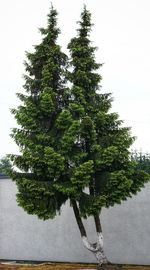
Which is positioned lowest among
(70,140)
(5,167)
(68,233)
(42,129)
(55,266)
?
(55,266)

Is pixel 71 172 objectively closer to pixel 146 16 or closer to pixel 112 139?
pixel 112 139

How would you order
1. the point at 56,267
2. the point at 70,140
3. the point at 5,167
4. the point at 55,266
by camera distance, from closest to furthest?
the point at 70,140
the point at 56,267
the point at 55,266
the point at 5,167

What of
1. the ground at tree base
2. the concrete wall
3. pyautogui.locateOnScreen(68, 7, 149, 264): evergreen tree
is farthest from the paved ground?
pyautogui.locateOnScreen(68, 7, 149, 264): evergreen tree

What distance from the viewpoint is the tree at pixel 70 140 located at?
1514cm

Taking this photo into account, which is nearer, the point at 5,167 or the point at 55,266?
the point at 55,266

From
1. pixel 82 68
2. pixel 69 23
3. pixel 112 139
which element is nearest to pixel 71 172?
pixel 112 139

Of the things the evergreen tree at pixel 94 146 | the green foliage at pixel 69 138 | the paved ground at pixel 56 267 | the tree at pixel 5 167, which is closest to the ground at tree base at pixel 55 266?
the paved ground at pixel 56 267

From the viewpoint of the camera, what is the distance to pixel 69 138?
1526cm

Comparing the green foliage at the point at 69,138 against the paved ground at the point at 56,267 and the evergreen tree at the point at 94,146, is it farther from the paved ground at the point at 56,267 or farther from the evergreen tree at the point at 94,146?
the paved ground at the point at 56,267

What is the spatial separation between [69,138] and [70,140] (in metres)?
0.08

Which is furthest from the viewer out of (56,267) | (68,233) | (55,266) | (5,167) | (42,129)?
(5,167)

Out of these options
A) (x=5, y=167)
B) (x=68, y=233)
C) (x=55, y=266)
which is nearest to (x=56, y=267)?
(x=55, y=266)

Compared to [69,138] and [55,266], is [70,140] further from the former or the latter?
[55,266]

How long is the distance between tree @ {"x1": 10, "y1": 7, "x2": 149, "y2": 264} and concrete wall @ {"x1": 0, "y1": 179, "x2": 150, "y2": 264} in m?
2.77
